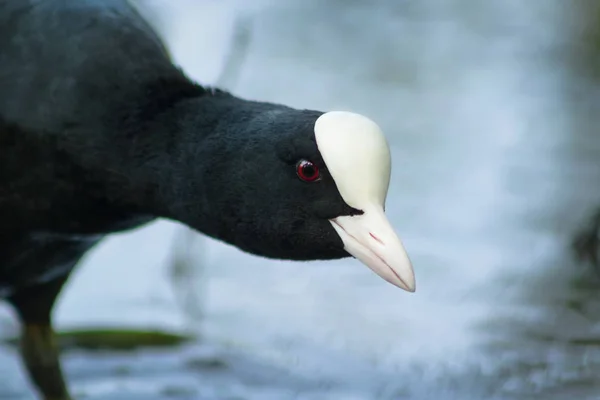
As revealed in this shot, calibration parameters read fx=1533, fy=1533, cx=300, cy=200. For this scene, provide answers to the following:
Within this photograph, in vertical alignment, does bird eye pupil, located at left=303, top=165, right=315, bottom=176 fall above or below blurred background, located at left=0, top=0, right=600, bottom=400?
below

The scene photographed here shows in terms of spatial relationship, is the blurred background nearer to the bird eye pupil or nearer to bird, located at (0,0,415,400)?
bird, located at (0,0,415,400)

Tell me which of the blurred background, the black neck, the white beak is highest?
the blurred background

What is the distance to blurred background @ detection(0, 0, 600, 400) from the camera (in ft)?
19.3

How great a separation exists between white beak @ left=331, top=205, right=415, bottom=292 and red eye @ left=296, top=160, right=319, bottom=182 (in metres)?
0.13

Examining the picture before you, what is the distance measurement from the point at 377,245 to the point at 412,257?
2.66m

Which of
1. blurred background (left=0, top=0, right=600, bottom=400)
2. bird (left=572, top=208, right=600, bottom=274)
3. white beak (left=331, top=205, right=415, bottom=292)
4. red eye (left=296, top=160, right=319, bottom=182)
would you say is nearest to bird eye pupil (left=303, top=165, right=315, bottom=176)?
red eye (left=296, top=160, right=319, bottom=182)

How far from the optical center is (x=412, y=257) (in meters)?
6.62

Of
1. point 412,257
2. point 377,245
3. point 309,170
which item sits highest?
point 412,257

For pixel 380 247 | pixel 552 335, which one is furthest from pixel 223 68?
pixel 380 247

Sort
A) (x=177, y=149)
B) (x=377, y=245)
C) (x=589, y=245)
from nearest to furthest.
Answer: (x=377, y=245) → (x=177, y=149) → (x=589, y=245)

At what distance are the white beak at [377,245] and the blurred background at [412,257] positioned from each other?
175 cm

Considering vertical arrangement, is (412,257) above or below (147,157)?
above

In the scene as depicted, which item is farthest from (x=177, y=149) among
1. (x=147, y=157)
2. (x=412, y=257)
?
(x=412, y=257)

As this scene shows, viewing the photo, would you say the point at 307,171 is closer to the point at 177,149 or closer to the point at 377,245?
the point at 377,245
